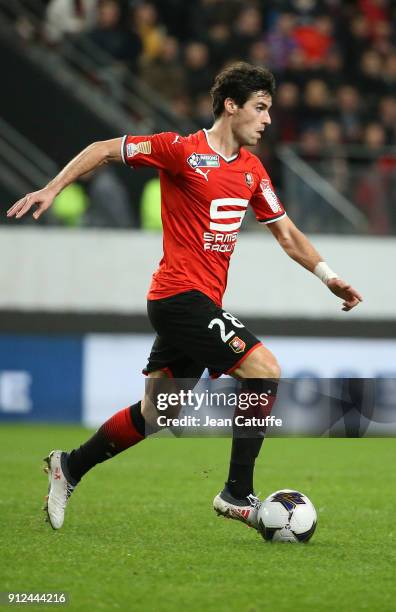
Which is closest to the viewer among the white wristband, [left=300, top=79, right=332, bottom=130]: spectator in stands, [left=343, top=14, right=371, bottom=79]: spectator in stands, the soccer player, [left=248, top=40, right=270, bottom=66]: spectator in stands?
the soccer player

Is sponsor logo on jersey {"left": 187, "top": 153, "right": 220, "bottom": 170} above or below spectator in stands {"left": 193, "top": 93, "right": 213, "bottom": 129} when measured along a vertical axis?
below

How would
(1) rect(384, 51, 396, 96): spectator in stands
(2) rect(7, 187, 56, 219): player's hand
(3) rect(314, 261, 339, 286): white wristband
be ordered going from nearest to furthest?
(2) rect(7, 187, 56, 219): player's hand, (3) rect(314, 261, 339, 286): white wristband, (1) rect(384, 51, 396, 96): spectator in stands

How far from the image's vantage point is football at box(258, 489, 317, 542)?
235 inches

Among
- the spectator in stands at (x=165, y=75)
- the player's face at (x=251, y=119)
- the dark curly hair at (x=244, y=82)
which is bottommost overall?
the player's face at (x=251, y=119)

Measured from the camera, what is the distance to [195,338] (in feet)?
19.8

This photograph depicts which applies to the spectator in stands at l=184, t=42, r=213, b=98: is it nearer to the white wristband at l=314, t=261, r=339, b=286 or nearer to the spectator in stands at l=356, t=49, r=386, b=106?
the spectator in stands at l=356, t=49, r=386, b=106

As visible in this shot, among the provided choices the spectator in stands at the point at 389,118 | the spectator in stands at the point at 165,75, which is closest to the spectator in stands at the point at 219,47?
the spectator in stands at the point at 165,75

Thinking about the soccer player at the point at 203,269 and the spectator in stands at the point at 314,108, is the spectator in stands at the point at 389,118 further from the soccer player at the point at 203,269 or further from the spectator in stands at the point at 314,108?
the soccer player at the point at 203,269

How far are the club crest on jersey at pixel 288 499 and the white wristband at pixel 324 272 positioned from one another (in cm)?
109

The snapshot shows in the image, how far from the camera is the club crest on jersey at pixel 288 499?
5.96 m

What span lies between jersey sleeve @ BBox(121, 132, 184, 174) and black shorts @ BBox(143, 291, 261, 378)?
648 millimetres

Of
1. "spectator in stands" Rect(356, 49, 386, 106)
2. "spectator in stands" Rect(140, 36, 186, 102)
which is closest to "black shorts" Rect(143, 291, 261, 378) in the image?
"spectator in stands" Rect(140, 36, 186, 102)

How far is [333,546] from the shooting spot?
5953mm

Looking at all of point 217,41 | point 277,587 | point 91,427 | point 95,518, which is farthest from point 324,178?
point 277,587
